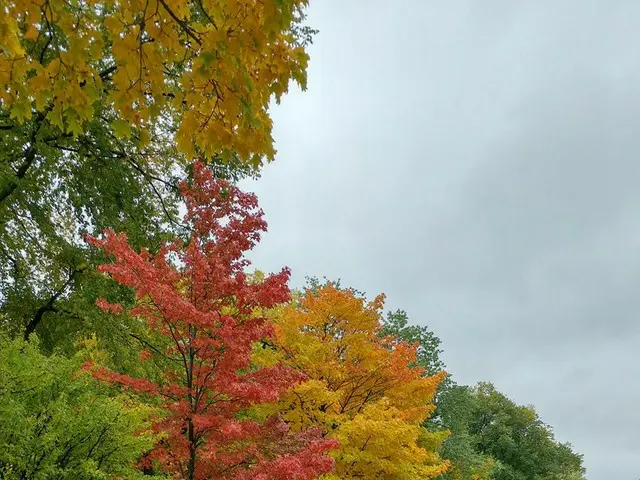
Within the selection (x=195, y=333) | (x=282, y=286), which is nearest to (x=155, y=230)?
(x=195, y=333)

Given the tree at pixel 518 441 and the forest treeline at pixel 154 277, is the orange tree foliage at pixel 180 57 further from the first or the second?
the tree at pixel 518 441

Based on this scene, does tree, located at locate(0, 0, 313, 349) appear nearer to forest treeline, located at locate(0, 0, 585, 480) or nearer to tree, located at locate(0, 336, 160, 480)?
forest treeline, located at locate(0, 0, 585, 480)

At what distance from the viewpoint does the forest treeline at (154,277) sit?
9.32 feet

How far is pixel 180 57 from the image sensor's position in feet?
9.58

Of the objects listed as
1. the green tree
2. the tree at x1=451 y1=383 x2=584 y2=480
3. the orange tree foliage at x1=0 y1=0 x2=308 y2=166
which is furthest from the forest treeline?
the tree at x1=451 y1=383 x2=584 y2=480

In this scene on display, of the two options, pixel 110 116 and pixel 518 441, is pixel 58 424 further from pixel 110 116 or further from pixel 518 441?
pixel 518 441

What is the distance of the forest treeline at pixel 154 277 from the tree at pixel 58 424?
0.08 feet

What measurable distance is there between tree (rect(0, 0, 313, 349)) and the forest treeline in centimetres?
2

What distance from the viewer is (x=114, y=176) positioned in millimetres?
8547

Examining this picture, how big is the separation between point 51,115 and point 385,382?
12344 millimetres

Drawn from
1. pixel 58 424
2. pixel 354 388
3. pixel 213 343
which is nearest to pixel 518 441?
pixel 354 388

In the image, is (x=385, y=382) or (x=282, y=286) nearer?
(x=282, y=286)

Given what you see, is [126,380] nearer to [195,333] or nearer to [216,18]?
[195,333]

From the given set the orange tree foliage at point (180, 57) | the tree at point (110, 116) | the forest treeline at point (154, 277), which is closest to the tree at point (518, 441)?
the forest treeline at point (154, 277)
